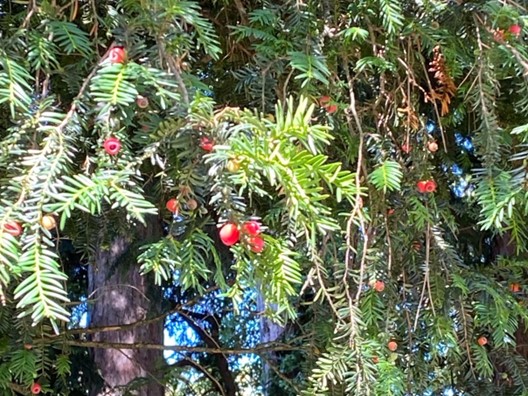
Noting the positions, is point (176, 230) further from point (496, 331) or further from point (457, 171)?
point (457, 171)

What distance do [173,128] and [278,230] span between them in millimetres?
346

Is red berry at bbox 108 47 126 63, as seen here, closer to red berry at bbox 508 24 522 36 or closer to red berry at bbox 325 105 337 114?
red berry at bbox 325 105 337 114

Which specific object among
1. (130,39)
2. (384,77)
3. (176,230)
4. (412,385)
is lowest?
(412,385)

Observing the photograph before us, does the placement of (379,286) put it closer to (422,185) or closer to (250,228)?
(422,185)

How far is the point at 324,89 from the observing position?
30.3 inches

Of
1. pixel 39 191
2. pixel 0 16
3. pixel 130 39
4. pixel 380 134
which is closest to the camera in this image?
pixel 39 191

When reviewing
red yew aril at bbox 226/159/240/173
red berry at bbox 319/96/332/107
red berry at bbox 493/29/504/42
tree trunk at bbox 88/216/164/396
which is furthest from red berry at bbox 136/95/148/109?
tree trunk at bbox 88/216/164/396

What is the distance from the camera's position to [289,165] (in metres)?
0.45

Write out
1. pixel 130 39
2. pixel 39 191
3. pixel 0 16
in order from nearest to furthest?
pixel 39 191
pixel 130 39
pixel 0 16

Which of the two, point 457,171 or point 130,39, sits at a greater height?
point 457,171

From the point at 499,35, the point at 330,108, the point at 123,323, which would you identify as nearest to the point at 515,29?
the point at 499,35

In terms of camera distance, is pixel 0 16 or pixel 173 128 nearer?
pixel 173 128

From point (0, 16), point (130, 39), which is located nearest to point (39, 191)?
point (130, 39)

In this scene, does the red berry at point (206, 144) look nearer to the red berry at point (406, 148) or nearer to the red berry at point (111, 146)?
the red berry at point (111, 146)
